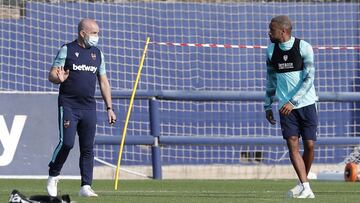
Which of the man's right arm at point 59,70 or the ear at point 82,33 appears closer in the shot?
the man's right arm at point 59,70

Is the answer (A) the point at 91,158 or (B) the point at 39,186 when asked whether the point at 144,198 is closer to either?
(A) the point at 91,158

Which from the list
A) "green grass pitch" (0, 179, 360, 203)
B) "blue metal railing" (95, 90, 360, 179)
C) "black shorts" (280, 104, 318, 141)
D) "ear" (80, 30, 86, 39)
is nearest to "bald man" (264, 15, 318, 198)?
"black shorts" (280, 104, 318, 141)

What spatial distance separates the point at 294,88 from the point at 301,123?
404mm

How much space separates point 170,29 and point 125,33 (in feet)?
3.73

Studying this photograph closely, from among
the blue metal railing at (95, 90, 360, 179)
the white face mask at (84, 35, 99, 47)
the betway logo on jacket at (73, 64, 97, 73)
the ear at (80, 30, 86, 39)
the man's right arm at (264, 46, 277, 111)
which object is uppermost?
the ear at (80, 30, 86, 39)

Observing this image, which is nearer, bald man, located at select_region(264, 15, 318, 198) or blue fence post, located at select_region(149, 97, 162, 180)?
bald man, located at select_region(264, 15, 318, 198)

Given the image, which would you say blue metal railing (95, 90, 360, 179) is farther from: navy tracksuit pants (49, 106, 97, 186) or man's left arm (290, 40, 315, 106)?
man's left arm (290, 40, 315, 106)

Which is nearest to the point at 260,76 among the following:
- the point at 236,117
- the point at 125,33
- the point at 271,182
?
the point at 236,117

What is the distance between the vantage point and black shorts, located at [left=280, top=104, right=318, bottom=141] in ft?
39.9

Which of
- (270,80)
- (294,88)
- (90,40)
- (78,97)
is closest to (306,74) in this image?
(294,88)

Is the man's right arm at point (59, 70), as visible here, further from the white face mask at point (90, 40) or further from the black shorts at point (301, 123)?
the black shorts at point (301, 123)

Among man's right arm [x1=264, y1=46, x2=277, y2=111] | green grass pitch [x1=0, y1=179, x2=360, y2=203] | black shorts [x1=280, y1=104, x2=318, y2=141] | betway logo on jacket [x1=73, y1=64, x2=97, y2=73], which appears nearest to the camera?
green grass pitch [x1=0, y1=179, x2=360, y2=203]

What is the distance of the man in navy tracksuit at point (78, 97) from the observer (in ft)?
39.2

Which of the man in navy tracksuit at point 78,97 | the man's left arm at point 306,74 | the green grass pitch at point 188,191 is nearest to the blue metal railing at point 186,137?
the green grass pitch at point 188,191
